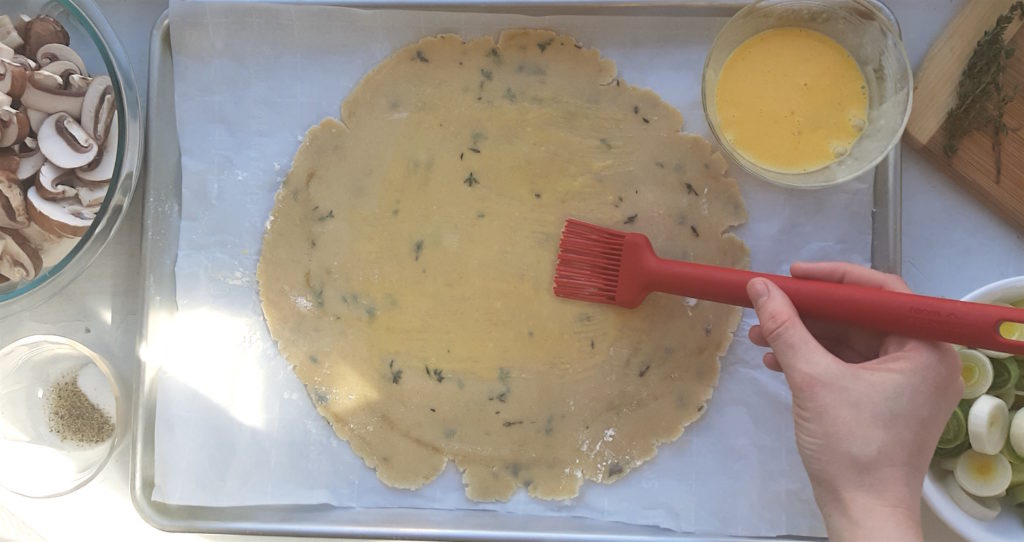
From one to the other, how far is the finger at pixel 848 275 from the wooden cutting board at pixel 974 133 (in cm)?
39

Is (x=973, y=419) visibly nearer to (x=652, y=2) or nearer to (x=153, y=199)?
(x=652, y=2)

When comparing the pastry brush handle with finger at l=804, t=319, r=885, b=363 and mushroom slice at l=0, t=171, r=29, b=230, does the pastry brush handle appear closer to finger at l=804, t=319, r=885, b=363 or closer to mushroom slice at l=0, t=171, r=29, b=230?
finger at l=804, t=319, r=885, b=363

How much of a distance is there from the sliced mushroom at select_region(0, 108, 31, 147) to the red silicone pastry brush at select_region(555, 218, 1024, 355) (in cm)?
102

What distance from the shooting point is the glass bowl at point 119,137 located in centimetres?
145

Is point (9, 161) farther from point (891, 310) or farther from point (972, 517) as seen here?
point (972, 517)

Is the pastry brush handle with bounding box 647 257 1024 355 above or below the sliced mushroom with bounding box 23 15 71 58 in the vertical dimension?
above

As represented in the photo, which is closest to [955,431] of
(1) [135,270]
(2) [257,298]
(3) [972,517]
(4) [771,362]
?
(3) [972,517]

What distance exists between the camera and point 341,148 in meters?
1.53

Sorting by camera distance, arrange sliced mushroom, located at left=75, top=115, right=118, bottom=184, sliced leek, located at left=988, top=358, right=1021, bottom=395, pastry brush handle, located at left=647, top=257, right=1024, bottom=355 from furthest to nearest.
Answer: sliced mushroom, located at left=75, top=115, right=118, bottom=184
sliced leek, located at left=988, top=358, right=1021, bottom=395
pastry brush handle, located at left=647, top=257, right=1024, bottom=355

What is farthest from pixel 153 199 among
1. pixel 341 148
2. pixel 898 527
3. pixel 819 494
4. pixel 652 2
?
pixel 898 527

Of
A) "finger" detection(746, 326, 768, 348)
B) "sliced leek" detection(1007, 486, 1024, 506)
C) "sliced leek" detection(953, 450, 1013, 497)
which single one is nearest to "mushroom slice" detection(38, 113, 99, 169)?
"finger" detection(746, 326, 768, 348)

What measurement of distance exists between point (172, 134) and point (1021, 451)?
66.4 inches

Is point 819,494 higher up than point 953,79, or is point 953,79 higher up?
point 953,79

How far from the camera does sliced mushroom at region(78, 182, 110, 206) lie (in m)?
1.46
